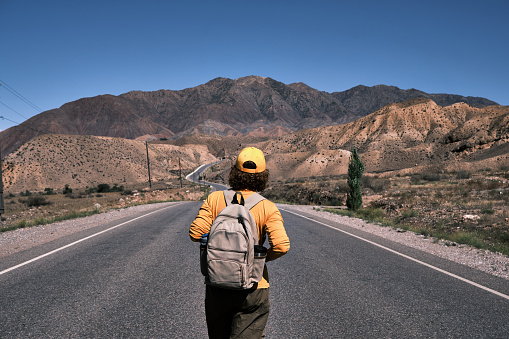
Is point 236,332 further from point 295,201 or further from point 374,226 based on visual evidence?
point 295,201

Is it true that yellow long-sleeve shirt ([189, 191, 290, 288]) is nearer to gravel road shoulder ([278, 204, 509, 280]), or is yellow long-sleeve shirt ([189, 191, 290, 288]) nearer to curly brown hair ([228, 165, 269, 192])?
curly brown hair ([228, 165, 269, 192])

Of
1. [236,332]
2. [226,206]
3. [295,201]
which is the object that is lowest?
[295,201]

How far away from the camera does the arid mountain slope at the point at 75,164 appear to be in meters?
81.6

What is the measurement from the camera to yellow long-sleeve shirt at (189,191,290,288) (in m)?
2.53

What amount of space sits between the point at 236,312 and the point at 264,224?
65 cm

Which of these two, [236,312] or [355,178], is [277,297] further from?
[355,178]

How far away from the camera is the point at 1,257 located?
26.6 feet

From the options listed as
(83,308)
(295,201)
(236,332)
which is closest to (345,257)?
(83,308)

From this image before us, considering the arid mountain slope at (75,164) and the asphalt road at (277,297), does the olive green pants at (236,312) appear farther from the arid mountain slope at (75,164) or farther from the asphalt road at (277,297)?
the arid mountain slope at (75,164)

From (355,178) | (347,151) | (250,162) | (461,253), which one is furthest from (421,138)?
(250,162)

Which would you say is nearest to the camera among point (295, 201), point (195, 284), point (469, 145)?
point (195, 284)

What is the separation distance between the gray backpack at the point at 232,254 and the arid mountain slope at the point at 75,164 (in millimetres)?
89713

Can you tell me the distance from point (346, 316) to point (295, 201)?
112 feet

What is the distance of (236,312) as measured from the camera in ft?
8.07
